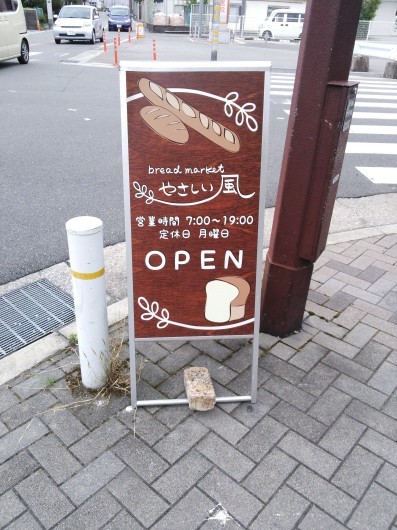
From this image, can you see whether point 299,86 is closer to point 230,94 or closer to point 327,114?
point 327,114

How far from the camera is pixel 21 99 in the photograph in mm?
11180

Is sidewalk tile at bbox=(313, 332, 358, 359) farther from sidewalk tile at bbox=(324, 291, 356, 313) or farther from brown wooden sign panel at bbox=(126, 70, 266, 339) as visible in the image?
brown wooden sign panel at bbox=(126, 70, 266, 339)

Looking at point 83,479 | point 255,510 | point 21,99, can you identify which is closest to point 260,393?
point 255,510

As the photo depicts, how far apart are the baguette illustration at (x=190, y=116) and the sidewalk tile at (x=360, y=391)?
1.68m

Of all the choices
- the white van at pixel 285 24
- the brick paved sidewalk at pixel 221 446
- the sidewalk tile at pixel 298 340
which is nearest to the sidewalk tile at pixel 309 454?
the brick paved sidewalk at pixel 221 446

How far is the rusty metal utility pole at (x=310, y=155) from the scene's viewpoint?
273 cm

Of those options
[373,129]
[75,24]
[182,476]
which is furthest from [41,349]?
[75,24]

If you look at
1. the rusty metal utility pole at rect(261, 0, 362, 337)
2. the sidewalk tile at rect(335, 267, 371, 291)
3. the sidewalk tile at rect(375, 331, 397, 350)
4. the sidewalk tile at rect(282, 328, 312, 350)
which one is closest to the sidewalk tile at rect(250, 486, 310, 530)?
the sidewalk tile at rect(282, 328, 312, 350)

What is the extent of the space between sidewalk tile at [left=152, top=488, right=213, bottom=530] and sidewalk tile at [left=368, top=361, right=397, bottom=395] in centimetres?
140

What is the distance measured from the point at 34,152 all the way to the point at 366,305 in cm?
570

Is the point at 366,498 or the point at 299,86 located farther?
the point at 299,86

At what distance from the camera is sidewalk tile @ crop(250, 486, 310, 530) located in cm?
225

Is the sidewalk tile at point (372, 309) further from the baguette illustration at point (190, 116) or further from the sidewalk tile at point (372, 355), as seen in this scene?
the baguette illustration at point (190, 116)

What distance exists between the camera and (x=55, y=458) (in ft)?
8.33
